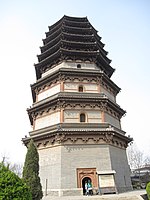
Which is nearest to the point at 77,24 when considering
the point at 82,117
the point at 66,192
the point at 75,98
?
the point at 75,98

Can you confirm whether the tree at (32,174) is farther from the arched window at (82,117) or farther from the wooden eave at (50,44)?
the wooden eave at (50,44)

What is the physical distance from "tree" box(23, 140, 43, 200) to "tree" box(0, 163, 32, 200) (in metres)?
4.44

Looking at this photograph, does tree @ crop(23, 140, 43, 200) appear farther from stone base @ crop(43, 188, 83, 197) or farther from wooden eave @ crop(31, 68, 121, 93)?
wooden eave @ crop(31, 68, 121, 93)

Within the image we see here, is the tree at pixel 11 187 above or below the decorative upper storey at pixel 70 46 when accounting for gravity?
below

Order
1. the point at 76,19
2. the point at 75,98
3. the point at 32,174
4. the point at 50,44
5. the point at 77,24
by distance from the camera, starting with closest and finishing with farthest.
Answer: the point at 32,174 → the point at 75,98 → the point at 50,44 → the point at 77,24 → the point at 76,19

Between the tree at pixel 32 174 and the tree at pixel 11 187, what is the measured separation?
444 cm

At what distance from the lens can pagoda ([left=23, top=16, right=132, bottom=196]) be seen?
50.8ft

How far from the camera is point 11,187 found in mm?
6484

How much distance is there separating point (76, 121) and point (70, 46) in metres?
8.19

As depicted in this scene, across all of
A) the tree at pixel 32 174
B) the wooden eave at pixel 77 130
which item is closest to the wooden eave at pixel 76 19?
the wooden eave at pixel 77 130

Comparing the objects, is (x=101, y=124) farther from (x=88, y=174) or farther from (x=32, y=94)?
(x=32, y=94)

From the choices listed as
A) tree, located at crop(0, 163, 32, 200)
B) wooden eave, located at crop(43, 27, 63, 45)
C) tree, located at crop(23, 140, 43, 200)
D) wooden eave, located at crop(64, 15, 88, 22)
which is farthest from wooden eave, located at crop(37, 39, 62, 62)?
tree, located at crop(0, 163, 32, 200)

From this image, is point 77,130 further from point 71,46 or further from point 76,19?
point 76,19

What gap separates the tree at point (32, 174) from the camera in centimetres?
1104
